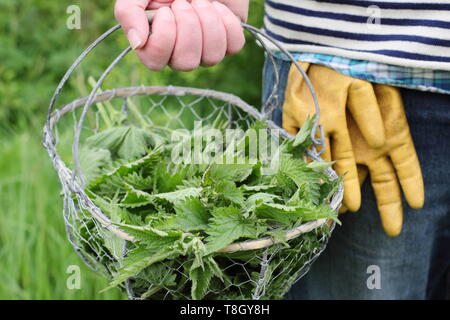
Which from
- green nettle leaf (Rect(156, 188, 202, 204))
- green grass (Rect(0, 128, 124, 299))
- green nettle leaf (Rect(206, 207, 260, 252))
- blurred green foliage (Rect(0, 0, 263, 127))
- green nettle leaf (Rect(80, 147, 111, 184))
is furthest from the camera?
blurred green foliage (Rect(0, 0, 263, 127))

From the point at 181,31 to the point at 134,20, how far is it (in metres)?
A: 0.07

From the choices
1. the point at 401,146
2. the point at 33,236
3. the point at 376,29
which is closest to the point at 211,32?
the point at 376,29

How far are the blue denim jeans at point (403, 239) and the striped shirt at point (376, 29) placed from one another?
8 cm

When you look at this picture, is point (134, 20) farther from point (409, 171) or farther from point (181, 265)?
point (409, 171)

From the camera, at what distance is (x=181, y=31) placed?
800 millimetres

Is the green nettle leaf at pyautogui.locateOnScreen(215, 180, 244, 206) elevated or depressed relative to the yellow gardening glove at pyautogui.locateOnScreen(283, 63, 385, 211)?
depressed

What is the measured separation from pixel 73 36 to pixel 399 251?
1.79 meters

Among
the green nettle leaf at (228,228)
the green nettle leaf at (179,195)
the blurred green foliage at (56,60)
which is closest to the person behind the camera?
the green nettle leaf at (228,228)

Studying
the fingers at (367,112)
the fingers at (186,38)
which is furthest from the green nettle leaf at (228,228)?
the fingers at (367,112)

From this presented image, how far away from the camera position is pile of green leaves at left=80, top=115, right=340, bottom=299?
76 cm

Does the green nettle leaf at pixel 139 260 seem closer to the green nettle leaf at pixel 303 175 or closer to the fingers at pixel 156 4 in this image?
the green nettle leaf at pixel 303 175

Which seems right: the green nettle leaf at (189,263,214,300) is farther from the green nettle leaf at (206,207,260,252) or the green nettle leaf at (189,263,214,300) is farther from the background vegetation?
the background vegetation

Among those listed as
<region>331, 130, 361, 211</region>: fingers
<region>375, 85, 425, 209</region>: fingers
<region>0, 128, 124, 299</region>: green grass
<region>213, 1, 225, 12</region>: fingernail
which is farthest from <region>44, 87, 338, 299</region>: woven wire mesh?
<region>0, 128, 124, 299</region>: green grass

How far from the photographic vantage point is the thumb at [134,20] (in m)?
0.79
